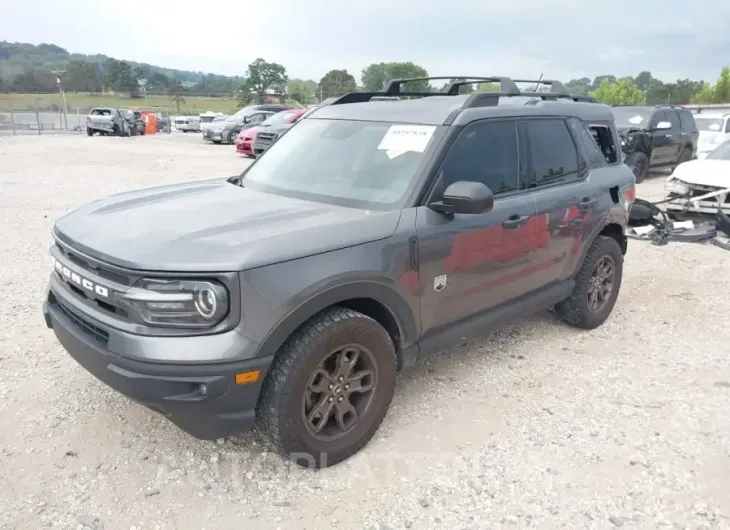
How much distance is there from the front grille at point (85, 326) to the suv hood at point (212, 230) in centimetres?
34

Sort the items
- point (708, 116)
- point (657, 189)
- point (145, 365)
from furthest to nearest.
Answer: point (708, 116), point (657, 189), point (145, 365)

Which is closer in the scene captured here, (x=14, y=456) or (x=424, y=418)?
(x=14, y=456)

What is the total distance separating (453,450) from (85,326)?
202 centimetres

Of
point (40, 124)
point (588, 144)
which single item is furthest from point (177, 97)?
point (588, 144)

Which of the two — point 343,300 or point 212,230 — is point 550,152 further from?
point 212,230

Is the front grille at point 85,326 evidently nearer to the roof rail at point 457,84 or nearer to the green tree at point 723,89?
the roof rail at point 457,84

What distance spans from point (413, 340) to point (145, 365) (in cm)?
147

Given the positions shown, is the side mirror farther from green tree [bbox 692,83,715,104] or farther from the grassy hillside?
green tree [bbox 692,83,715,104]

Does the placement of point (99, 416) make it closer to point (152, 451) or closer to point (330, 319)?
point (152, 451)

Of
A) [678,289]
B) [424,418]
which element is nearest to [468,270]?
[424,418]

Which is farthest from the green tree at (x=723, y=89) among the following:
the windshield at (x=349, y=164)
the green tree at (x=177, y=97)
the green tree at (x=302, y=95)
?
the windshield at (x=349, y=164)

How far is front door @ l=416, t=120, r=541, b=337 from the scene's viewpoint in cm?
329

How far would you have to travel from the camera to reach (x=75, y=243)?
2.89m

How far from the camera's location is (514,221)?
149 inches
